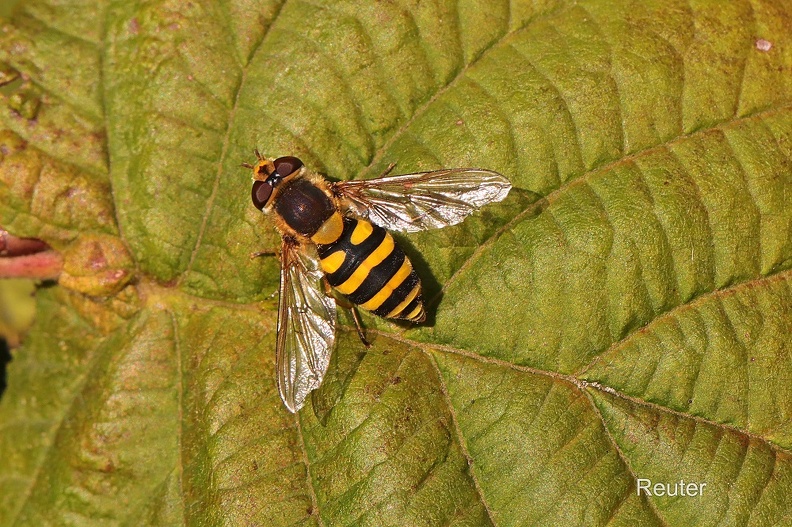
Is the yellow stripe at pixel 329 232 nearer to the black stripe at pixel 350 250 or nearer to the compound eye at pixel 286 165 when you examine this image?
the black stripe at pixel 350 250

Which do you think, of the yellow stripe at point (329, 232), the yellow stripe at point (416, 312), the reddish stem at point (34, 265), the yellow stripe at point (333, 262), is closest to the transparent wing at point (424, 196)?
the yellow stripe at point (329, 232)

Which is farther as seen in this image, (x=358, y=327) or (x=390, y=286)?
(x=358, y=327)

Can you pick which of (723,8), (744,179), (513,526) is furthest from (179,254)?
(723,8)

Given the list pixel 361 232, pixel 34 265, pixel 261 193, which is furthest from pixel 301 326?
pixel 34 265

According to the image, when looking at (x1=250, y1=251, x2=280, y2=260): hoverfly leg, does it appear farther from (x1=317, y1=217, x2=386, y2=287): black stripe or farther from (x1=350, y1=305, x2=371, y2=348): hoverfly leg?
(x1=350, y1=305, x2=371, y2=348): hoverfly leg

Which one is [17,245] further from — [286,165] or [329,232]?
[329,232]

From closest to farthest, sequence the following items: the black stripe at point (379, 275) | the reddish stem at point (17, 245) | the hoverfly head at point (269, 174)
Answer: the black stripe at point (379, 275) → the hoverfly head at point (269, 174) → the reddish stem at point (17, 245)
